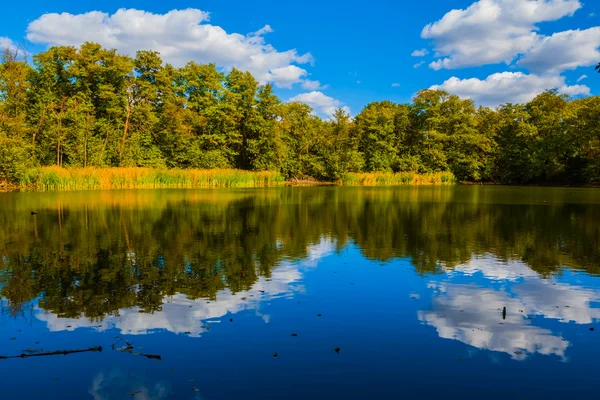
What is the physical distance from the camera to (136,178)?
4097 cm

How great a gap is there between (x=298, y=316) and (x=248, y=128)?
54.3 meters

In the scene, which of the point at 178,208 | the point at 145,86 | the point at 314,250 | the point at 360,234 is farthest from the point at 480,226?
the point at 145,86

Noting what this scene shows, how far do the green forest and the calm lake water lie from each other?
36.6 m

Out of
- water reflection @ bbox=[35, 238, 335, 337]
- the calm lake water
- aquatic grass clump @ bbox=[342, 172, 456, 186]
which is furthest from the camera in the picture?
aquatic grass clump @ bbox=[342, 172, 456, 186]

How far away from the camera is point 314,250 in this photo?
38.8ft

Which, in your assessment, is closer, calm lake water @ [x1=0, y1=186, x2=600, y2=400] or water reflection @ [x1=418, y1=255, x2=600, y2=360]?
calm lake water @ [x1=0, y1=186, x2=600, y2=400]

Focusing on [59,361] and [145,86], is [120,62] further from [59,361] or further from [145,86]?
[59,361]

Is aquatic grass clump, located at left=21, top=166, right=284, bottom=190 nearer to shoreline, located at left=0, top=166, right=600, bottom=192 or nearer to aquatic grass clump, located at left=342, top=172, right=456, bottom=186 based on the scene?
shoreline, located at left=0, top=166, right=600, bottom=192

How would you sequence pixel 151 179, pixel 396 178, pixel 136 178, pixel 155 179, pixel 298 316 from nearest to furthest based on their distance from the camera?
pixel 298 316 → pixel 136 178 → pixel 151 179 → pixel 155 179 → pixel 396 178

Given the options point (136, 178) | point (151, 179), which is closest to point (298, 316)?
point (136, 178)

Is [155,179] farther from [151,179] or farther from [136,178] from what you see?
[136,178]

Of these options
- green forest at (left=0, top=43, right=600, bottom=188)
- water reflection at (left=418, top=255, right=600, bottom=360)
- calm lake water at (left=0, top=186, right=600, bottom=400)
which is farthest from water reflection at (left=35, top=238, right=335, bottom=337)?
green forest at (left=0, top=43, right=600, bottom=188)

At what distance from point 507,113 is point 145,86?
5473 cm

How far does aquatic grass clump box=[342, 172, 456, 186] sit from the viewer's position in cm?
6016
